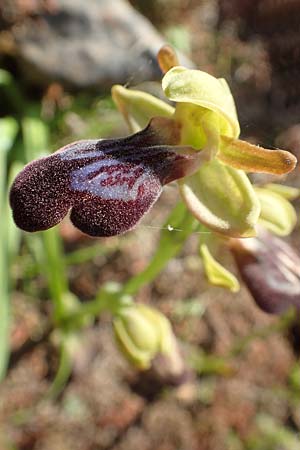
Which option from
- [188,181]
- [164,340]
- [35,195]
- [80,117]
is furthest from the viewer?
[80,117]

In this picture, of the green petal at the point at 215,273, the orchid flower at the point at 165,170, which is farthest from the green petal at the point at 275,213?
the orchid flower at the point at 165,170

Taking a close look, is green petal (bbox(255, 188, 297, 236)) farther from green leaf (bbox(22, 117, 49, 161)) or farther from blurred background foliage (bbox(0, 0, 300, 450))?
green leaf (bbox(22, 117, 49, 161))

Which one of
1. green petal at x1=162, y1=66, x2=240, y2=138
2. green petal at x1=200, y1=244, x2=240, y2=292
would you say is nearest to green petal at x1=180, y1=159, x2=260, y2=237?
green petal at x1=162, y1=66, x2=240, y2=138

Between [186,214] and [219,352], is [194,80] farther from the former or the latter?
[219,352]

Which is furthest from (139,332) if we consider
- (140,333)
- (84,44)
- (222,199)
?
(84,44)

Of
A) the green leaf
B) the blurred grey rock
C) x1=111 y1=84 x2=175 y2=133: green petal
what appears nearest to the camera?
x1=111 y1=84 x2=175 y2=133: green petal

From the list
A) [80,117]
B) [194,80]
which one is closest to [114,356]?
[80,117]

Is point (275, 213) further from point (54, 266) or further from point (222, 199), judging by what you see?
point (54, 266)
